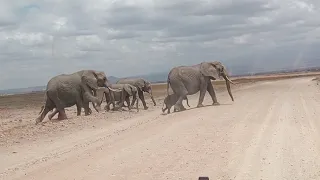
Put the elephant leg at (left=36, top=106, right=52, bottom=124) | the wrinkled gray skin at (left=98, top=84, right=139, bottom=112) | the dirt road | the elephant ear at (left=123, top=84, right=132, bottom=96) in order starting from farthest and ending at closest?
1. the elephant ear at (left=123, top=84, right=132, bottom=96)
2. the wrinkled gray skin at (left=98, top=84, right=139, bottom=112)
3. the elephant leg at (left=36, top=106, right=52, bottom=124)
4. the dirt road

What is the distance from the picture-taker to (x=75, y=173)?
1246 cm

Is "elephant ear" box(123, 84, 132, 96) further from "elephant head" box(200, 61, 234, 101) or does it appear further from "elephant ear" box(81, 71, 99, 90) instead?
"elephant head" box(200, 61, 234, 101)

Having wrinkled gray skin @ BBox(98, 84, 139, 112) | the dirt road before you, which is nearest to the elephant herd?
wrinkled gray skin @ BBox(98, 84, 139, 112)

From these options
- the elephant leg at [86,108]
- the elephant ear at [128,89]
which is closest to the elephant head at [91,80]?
the elephant leg at [86,108]

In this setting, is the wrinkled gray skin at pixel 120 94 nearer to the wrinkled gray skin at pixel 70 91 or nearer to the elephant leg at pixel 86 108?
the wrinkled gray skin at pixel 70 91

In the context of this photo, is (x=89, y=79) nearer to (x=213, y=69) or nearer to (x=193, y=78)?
(x=193, y=78)

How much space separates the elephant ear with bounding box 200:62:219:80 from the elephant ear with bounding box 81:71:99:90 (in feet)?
20.8

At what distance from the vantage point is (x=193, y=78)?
2991 centimetres

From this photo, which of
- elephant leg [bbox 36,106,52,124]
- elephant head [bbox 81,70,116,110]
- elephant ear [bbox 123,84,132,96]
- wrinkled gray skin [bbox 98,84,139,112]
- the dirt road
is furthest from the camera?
elephant ear [bbox 123,84,132,96]

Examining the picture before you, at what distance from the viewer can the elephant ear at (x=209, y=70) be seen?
99.3ft

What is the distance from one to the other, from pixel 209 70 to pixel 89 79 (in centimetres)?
706

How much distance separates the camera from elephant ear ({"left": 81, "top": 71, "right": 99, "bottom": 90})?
30220mm

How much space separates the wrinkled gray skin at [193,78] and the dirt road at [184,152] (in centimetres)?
795

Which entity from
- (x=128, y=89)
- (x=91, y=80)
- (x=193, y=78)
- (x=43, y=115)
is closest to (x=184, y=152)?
(x=193, y=78)
